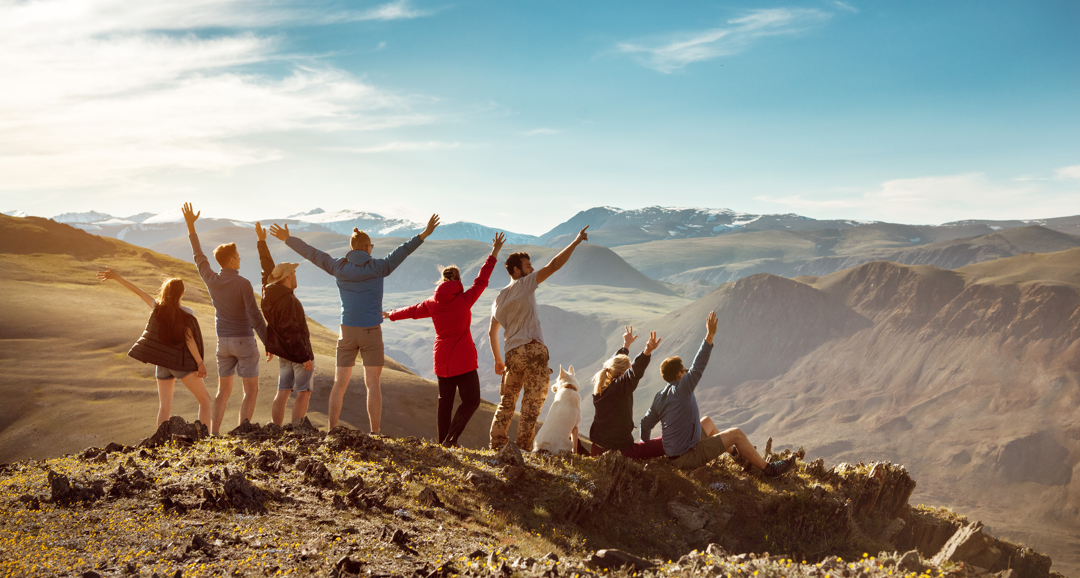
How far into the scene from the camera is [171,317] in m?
9.07

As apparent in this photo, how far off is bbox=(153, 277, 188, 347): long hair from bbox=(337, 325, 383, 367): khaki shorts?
2296 millimetres

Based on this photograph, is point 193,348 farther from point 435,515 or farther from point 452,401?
point 435,515

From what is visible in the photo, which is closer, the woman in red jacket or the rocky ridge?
the rocky ridge

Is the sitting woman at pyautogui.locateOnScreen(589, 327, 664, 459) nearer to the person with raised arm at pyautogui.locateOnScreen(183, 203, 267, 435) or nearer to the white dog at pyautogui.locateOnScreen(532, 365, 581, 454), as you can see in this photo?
the white dog at pyautogui.locateOnScreen(532, 365, 581, 454)

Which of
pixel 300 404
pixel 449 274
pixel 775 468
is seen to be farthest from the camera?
pixel 775 468

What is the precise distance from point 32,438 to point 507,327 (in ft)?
49.2

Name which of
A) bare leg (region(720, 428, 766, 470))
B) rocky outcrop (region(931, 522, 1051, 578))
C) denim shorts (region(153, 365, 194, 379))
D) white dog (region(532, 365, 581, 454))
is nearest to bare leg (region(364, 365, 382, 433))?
white dog (region(532, 365, 581, 454))

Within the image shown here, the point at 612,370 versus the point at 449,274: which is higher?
the point at 449,274

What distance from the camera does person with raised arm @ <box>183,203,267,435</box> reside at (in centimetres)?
877

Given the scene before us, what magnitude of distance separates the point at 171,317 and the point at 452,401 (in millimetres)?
4182

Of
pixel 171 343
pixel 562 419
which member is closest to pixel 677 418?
pixel 562 419

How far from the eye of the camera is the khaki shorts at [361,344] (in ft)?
29.0

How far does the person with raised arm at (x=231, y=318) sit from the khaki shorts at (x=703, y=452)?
20.6ft

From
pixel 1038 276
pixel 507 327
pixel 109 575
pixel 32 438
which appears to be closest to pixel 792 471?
pixel 507 327
